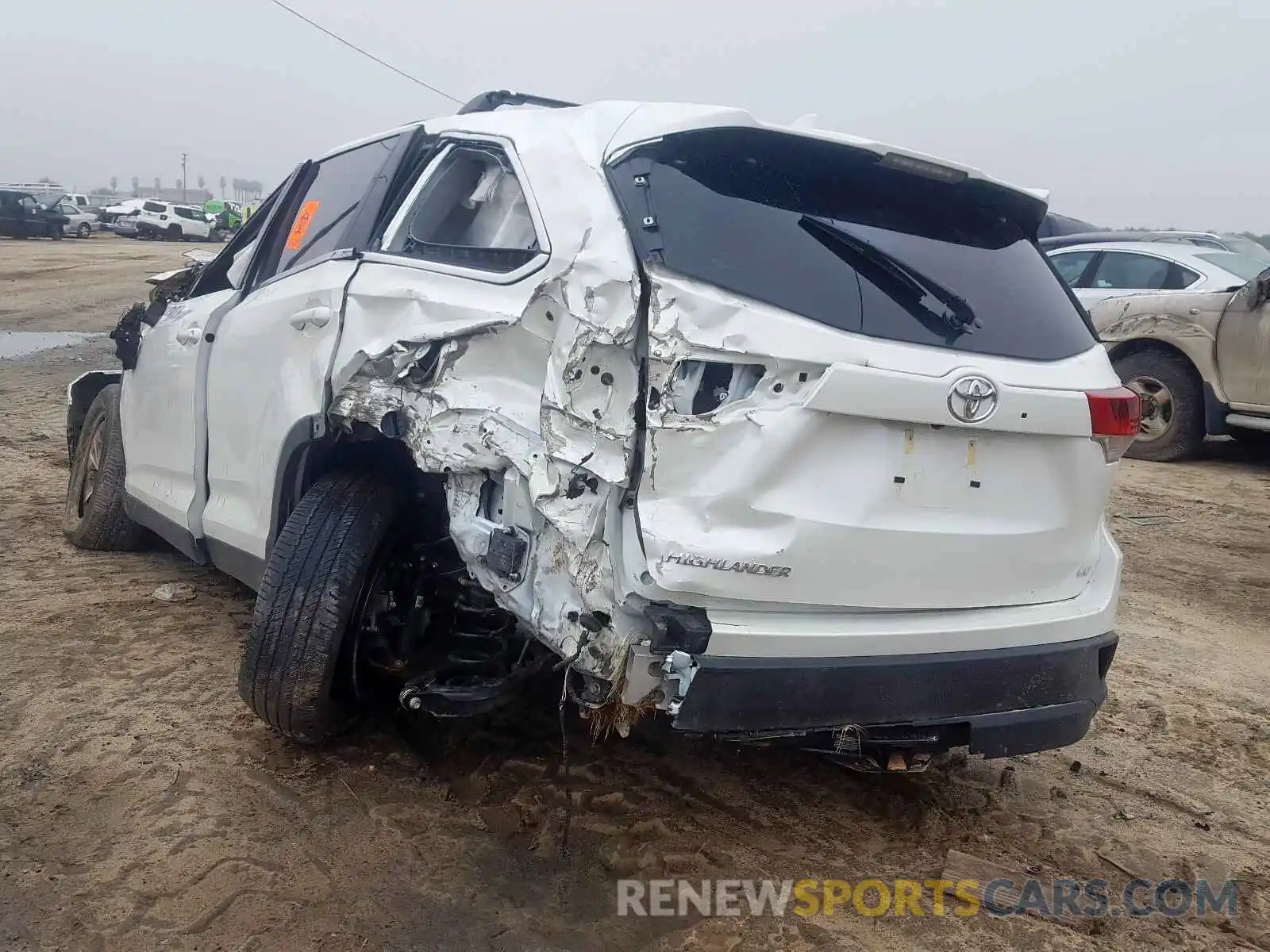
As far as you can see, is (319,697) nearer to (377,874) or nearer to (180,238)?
(377,874)

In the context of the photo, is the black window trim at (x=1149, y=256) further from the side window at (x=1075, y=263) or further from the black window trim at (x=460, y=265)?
the black window trim at (x=460, y=265)

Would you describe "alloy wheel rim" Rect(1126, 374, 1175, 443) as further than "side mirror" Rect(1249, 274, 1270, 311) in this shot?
Yes

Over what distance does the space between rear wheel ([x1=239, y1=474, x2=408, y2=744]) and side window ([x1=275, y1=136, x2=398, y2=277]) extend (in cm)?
90

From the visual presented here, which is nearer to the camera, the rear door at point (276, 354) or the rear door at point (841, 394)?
the rear door at point (841, 394)

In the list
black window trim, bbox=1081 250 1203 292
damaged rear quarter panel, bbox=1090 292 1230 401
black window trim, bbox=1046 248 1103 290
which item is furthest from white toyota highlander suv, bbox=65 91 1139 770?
black window trim, bbox=1046 248 1103 290

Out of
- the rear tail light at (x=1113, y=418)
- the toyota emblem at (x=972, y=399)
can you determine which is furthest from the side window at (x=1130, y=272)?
the toyota emblem at (x=972, y=399)

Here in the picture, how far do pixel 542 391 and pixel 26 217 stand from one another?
34.4 metres

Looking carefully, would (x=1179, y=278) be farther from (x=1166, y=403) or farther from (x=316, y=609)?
(x=316, y=609)

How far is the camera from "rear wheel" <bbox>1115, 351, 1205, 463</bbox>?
7906mm

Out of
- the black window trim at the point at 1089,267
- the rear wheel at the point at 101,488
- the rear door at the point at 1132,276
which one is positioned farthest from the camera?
the black window trim at the point at 1089,267

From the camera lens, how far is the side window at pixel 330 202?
3.30m

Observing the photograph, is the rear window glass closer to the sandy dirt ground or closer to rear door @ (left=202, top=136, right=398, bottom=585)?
rear door @ (left=202, top=136, right=398, bottom=585)

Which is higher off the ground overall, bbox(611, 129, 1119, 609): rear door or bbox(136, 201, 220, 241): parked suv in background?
bbox(611, 129, 1119, 609): rear door

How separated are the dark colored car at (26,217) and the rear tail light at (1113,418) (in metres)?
34.8
